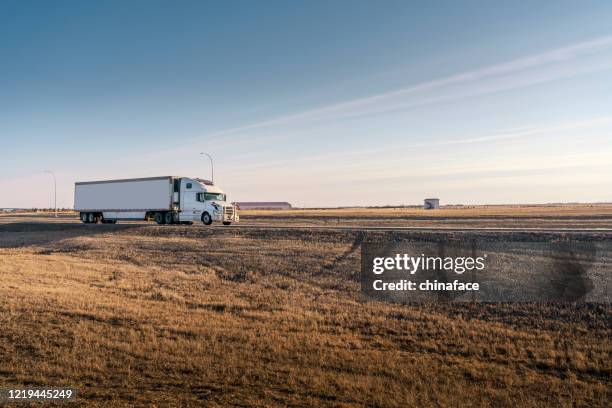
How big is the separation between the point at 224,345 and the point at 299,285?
369 inches

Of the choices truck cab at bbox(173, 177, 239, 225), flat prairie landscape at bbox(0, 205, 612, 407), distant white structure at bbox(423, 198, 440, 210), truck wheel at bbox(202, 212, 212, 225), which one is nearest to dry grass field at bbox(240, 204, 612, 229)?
truck cab at bbox(173, 177, 239, 225)

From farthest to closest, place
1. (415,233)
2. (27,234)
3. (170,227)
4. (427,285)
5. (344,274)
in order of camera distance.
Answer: (27,234) → (170,227) → (415,233) → (344,274) → (427,285)

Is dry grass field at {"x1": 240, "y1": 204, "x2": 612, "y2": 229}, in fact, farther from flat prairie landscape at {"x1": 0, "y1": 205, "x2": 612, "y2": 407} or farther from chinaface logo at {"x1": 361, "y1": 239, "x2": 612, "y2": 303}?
flat prairie landscape at {"x1": 0, "y1": 205, "x2": 612, "y2": 407}

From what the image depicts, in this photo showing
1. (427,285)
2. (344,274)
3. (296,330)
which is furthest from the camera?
(344,274)

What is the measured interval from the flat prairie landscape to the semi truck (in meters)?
15.4

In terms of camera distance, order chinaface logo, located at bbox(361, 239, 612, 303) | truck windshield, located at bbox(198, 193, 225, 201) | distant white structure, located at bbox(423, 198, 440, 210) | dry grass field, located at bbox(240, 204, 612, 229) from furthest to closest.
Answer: distant white structure, located at bbox(423, 198, 440, 210)
dry grass field, located at bbox(240, 204, 612, 229)
truck windshield, located at bbox(198, 193, 225, 201)
chinaface logo, located at bbox(361, 239, 612, 303)

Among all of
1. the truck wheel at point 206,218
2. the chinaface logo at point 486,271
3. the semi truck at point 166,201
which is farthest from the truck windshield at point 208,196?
the chinaface logo at point 486,271

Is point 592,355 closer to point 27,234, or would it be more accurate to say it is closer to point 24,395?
point 24,395

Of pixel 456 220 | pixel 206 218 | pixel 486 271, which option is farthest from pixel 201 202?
pixel 456 220

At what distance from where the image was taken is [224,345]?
38.3 ft

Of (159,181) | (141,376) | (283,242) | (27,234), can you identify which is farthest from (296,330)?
(27,234)

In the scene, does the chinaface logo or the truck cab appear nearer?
the chinaface logo

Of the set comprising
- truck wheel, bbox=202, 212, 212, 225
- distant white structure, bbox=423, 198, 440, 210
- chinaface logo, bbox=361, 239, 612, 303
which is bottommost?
chinaface logo, bbox=361, 239, 612, 303

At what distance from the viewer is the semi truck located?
130ft
